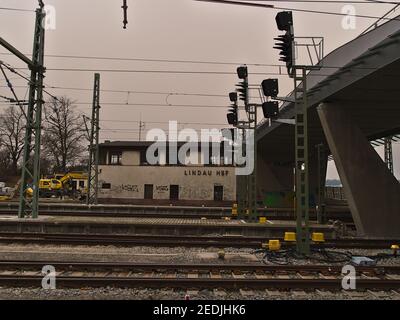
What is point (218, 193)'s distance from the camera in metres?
41.7

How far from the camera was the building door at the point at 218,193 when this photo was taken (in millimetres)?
41531

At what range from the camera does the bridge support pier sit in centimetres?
1631

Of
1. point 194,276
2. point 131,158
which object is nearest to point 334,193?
point 131,158

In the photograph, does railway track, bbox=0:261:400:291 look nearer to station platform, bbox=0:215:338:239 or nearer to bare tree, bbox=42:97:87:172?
station platform, bbox=0:215:338:239

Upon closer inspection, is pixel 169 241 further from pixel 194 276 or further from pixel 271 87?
pixel 271 87

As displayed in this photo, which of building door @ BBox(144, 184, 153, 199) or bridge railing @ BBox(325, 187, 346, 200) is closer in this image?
building door @ BBox(144, 184, 153, 199)

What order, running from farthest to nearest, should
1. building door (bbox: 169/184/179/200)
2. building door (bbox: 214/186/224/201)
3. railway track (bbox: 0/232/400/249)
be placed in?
building door (bbox: 169/184/179/200) → building door (bbox: 214/186/224/201) → railway track (bbox: 0/232/400/249)

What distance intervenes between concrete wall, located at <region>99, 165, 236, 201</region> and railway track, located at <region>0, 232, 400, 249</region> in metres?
26.3

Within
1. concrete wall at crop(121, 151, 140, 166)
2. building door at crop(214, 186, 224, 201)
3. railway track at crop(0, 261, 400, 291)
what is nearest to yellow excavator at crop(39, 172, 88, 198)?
concrete wall at crop(121, 151, 140, 166)

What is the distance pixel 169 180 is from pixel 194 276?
32767 mm

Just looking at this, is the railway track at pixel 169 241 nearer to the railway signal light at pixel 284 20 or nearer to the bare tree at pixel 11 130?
the railway signal light at pixel 284 20

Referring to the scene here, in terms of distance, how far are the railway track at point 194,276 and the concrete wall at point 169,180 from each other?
3172cm

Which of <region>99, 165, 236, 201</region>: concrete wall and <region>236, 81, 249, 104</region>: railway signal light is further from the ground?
<region>236, 81, 249, 104</region>: railway signal light

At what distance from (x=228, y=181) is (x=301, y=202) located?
1166 inches
